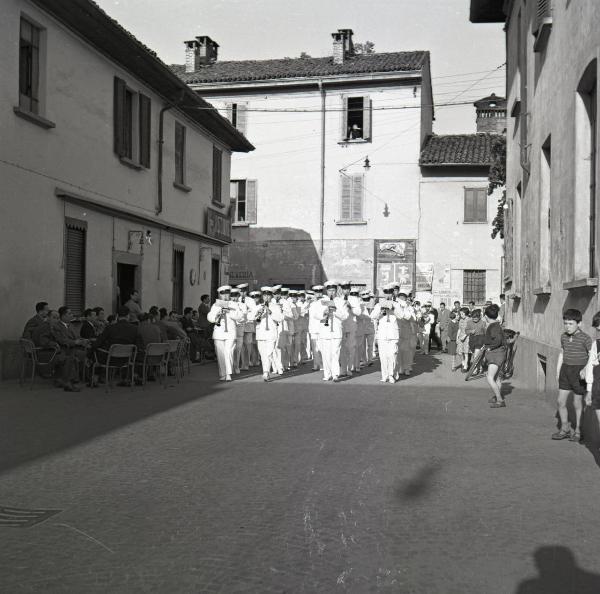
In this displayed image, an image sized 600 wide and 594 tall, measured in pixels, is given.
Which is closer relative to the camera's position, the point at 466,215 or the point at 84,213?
the point at 84,213

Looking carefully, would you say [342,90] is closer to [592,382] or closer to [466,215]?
[466,215]

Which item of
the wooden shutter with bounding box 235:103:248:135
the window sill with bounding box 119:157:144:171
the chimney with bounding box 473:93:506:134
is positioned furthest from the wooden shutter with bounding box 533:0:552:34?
the chimney with bounding box 473:93:506:134

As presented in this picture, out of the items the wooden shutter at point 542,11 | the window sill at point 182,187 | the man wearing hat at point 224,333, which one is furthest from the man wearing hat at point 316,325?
the wooden shutter at point 542,11

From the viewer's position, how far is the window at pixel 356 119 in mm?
34375

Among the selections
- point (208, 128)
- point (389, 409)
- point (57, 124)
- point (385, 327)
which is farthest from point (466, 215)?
point (389, 409)

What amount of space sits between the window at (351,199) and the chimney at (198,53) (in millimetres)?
9662

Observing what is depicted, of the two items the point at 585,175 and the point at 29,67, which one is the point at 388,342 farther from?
the point at 29,67

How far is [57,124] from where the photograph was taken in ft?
53.7

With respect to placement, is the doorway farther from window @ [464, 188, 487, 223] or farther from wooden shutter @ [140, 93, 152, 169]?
window @ [464, 188, 487, 223]

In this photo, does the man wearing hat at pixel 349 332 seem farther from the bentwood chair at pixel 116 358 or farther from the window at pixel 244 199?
the window at pixel 244 199

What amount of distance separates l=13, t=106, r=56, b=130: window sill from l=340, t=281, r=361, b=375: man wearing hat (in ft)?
22.3

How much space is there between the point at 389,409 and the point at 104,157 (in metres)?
10.1

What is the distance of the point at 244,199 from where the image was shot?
36219 millimetres

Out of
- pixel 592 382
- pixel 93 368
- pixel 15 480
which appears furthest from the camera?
pixel 93 368
